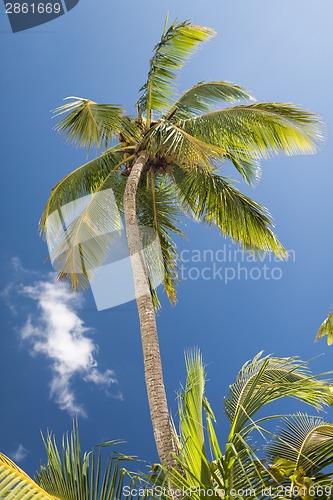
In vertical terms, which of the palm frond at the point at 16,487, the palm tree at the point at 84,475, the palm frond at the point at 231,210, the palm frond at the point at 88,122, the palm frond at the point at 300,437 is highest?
the palm frond at the point at 88,122

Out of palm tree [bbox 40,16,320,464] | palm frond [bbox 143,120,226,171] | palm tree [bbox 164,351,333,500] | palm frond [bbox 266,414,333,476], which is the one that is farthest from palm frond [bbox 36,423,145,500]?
palm frond [bbox 143,120,226,171]

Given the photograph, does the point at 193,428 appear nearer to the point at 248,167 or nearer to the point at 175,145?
the point at 175,145

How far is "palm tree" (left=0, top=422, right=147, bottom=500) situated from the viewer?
421 cm

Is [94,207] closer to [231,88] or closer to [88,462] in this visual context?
[231,88]

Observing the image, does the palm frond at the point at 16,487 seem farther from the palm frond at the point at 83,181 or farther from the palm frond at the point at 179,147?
the palm frond at the point at 83,181

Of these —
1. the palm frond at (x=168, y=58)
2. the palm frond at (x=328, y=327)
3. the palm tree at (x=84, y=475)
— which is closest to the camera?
the palm tree at (x=84, y=475)


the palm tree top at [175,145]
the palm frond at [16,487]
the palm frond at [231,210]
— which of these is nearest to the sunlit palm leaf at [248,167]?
the palm tree top at [175,145]

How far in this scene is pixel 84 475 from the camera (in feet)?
14.0

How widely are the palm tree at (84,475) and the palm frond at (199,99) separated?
6618 mm

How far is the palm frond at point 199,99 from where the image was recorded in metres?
9.56

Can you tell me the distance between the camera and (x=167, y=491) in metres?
4.17

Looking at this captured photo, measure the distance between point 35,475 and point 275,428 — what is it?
361cm

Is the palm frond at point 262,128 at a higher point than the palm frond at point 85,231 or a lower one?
higher

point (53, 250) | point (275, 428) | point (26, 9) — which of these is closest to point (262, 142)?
point (53, 250)
